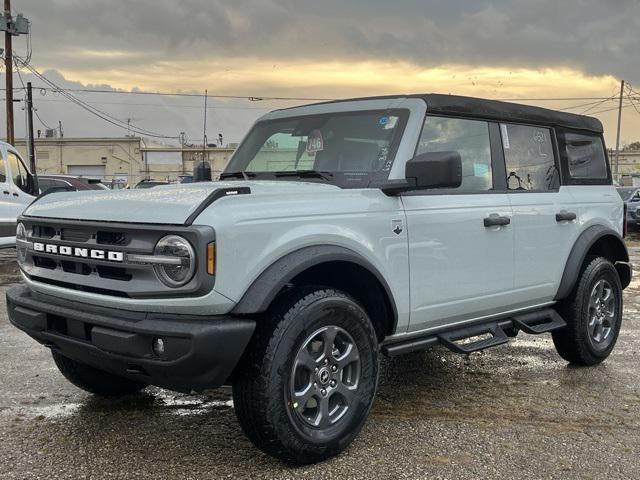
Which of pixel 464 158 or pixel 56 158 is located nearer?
pixel 464 158

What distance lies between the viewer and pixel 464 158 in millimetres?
4422

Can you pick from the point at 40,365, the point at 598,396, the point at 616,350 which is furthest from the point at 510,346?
the point at 40,365

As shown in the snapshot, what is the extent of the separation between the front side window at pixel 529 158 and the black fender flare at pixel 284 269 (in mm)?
1814

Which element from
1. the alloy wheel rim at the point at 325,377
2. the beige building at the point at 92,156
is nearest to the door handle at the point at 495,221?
the alloy wheel rim at the point at 325,377

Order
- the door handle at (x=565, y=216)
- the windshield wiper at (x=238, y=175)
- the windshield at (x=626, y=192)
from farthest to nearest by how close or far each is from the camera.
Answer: the windshield at (x=626, y=192) < the door handle at (x=565, y=216) < the windshield wiper at (x=238, y=175)

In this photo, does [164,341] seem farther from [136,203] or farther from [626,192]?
[626,192]

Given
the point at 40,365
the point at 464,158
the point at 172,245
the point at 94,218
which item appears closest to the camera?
the point at 172,245

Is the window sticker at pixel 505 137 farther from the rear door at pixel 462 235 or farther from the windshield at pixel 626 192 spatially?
the windshield at pixel 626 192

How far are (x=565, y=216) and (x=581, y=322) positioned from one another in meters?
0.88

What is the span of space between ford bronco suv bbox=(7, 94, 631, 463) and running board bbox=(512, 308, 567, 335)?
2 centimetres

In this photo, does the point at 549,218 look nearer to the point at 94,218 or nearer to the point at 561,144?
the point at 561,144

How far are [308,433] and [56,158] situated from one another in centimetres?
5139

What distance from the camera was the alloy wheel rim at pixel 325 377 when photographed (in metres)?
3.32

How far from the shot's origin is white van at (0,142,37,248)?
10812 millimetres
